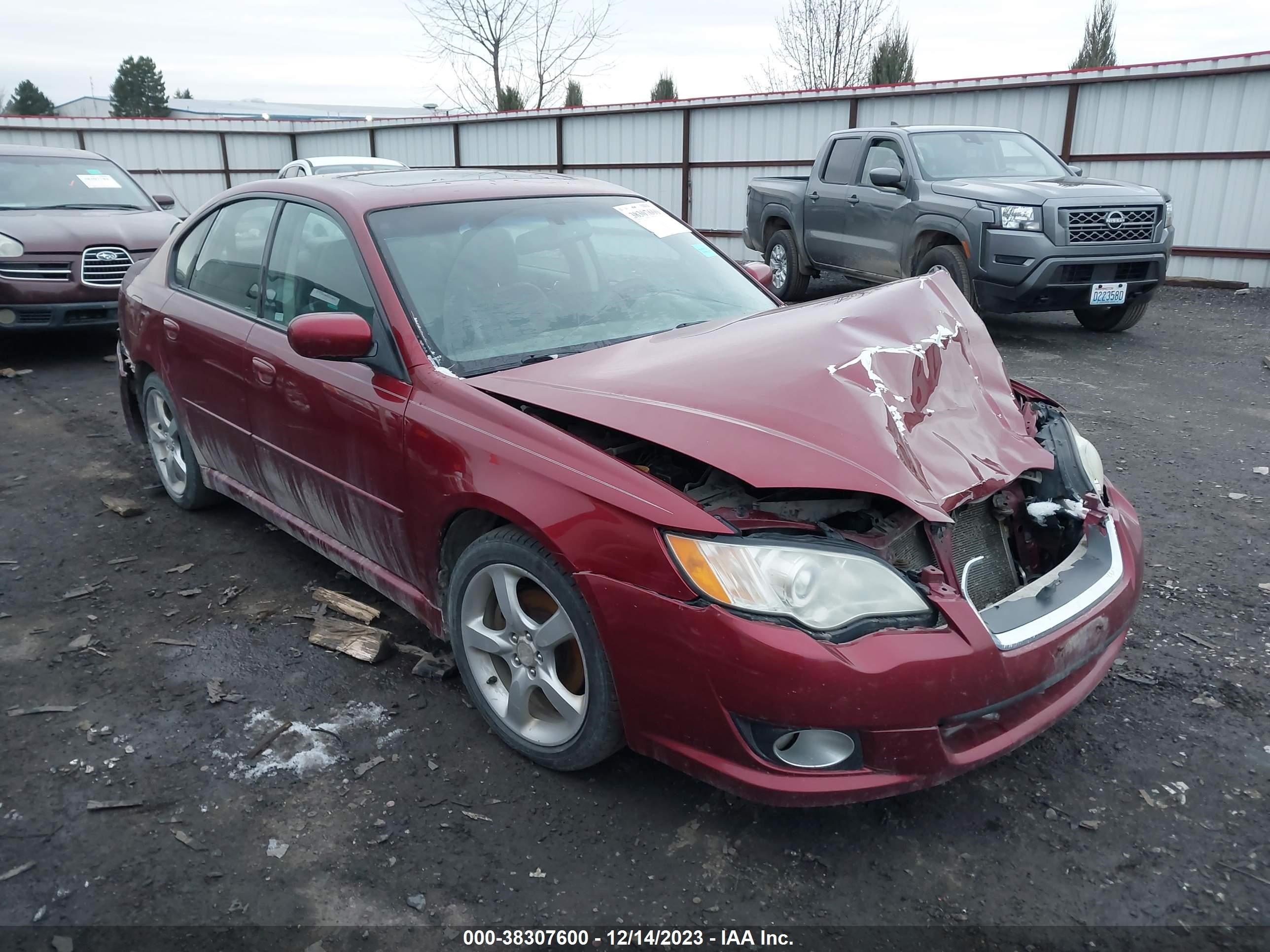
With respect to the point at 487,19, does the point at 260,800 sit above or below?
below

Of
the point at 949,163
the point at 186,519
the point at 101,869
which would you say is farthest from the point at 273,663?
the point at 949,163

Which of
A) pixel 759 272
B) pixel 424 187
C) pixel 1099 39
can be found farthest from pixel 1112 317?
pixel 1099 39

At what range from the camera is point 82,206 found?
8.79 meters

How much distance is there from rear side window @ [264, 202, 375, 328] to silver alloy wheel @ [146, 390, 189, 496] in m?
1.29

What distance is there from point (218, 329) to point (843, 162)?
8287 mm

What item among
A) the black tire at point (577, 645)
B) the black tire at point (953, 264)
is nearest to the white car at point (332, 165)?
the black tire at point (953, 264)

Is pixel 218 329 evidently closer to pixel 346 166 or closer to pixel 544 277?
pixel 544 277

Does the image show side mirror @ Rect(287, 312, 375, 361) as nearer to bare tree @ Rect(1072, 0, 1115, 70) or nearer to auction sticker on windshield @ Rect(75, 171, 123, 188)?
auction sticker on windshield @ Rect(75, 171, 123, 188)

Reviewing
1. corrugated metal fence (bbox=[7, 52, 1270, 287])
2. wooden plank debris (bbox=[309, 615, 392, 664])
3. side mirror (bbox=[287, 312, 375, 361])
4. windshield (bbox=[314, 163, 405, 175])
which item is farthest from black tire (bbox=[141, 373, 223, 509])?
corrugated metal fence (bbox=[7, 52, 1270, 287])

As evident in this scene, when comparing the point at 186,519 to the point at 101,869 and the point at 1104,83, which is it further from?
the point at 1104,83

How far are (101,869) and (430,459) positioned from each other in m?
1.34

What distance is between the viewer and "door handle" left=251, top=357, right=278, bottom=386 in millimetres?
3512

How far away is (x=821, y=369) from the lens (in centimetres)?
264

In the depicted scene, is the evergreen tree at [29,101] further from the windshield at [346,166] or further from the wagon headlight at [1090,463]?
the wagon headlight at [1090,463]
